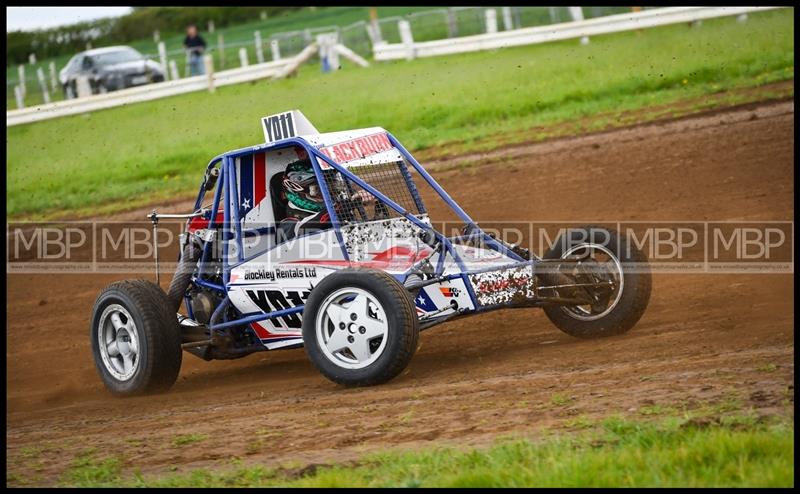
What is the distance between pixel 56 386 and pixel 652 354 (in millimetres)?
5021

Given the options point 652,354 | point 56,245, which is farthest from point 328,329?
point 56,245

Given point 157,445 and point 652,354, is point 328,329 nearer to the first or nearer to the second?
point 157,445

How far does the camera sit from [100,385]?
31.1 feet

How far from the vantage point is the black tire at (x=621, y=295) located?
8.20 metres

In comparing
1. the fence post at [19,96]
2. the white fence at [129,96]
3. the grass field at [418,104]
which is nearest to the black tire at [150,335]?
the grass field at [418,104]

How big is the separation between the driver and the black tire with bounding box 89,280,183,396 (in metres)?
1.01

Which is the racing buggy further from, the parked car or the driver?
the parked car

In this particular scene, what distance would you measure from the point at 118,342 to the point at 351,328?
2.19 meters

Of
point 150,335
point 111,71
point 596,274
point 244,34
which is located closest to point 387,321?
point 596,274

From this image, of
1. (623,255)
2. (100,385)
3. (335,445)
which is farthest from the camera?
(100,385)

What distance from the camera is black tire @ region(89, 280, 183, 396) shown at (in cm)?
827

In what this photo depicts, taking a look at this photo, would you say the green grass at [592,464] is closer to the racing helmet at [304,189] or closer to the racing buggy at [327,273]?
the racing buggy at [327,273]

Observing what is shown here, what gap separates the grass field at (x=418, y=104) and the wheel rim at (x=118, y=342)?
8.20m

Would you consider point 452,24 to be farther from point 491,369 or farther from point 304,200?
point 491,369
